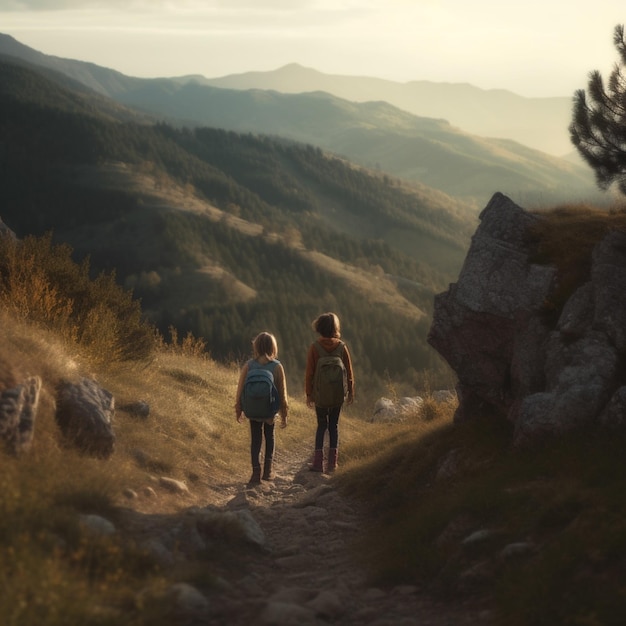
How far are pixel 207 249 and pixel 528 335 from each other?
123038 millimetres

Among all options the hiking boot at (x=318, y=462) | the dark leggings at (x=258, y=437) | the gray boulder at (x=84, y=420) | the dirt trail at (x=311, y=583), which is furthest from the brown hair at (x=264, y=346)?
the gray boulder at (x=84, y=420)

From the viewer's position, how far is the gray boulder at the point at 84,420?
28.7ft

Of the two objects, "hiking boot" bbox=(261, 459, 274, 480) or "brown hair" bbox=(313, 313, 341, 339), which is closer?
"hiking boot" bbox=(261, 459, 274, 480)

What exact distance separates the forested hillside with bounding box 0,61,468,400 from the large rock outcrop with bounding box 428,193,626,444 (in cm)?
6681

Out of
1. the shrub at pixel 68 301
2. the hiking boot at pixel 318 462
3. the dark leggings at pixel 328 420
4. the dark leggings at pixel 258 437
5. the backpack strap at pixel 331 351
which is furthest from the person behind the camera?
the shrub at pixel 68 301

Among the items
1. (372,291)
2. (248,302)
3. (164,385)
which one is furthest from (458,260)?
(164,385)

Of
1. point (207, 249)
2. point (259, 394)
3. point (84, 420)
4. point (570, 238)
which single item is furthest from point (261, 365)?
point (207, 249)

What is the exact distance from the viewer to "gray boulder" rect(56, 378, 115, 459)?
28.7 ft

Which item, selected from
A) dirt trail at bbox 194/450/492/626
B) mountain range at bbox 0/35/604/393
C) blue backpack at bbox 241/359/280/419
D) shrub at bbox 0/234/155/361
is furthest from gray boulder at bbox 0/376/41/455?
mountain range at bbox 0/35/604/393

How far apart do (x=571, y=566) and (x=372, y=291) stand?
394 ft

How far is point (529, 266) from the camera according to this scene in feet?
31.8

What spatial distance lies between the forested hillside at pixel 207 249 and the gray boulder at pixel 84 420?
223 feet

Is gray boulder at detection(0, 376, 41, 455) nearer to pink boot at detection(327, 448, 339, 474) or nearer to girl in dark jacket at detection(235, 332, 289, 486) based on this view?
girl in dark jacket at detection(235, 332, 289, 486)

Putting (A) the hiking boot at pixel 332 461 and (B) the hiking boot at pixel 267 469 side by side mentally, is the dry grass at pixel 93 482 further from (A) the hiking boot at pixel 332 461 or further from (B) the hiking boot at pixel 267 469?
(A) the hiking boot at pixel 332 461
